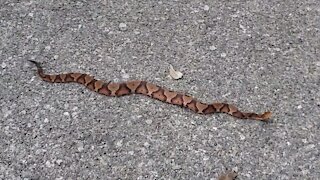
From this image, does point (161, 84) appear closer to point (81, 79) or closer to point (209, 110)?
point (209, 110)

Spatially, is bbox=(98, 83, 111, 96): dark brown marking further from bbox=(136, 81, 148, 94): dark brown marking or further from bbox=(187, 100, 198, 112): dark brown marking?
bbox=(187, 100, 198, 112): dark brown marking

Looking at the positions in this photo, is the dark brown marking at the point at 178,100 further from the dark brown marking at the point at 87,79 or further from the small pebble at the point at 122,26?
the small pebble at the point at 122,26

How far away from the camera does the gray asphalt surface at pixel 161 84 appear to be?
4.30 m

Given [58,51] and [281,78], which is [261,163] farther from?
[58,51]

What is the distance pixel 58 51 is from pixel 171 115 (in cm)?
140

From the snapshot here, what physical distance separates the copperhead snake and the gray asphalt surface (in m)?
0.06

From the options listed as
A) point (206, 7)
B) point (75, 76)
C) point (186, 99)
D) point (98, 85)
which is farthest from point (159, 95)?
point (206, 7)

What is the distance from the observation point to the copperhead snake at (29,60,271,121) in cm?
466

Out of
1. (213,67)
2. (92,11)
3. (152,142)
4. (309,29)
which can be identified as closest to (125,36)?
(92,11)

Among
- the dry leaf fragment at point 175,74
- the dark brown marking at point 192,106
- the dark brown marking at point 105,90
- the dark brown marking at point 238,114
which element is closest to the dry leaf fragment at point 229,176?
the dark brown marking at point 238,114

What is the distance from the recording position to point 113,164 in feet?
14.1

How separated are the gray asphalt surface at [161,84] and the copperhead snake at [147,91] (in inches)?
2.3

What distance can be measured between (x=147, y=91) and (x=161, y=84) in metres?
0.18

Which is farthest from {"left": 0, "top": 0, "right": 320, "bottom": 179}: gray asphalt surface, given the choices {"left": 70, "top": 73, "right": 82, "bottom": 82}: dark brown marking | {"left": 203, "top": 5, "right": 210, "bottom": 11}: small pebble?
{"left": 70, "top": 73, "right": 82, "bottom": 82}: dark brown marking
